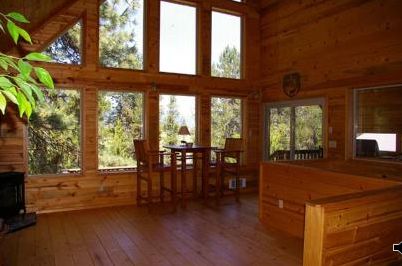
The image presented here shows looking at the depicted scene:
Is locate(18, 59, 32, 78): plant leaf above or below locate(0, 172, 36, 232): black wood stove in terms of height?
above

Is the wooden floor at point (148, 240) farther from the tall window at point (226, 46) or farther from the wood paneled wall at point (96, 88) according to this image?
the tall window at point (226, 46)

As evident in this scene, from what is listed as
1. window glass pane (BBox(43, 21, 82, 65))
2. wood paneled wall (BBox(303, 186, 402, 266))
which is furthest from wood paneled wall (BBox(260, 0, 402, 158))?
window glass pane (BBox(43, 21, 82, 65))

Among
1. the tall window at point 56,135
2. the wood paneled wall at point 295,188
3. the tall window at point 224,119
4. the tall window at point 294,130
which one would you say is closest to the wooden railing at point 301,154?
the tall window at point 294,130

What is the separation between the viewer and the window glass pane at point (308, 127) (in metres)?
5.70

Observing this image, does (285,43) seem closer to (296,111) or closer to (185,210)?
(296,111)

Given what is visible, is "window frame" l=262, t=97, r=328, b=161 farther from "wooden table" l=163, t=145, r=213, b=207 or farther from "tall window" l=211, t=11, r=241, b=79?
"wooden table" l=163, t=145, r=213, b=207

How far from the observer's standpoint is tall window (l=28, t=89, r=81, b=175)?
5.04 metres

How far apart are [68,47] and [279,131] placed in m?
4.21

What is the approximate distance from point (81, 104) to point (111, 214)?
1864mm

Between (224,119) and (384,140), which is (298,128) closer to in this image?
(224,119)

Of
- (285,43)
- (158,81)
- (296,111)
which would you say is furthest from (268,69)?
(158,81)

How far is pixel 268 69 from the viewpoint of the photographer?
675 centimetres

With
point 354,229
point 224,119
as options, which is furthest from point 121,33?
point 354,229

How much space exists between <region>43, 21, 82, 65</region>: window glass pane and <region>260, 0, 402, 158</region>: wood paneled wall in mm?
3714
